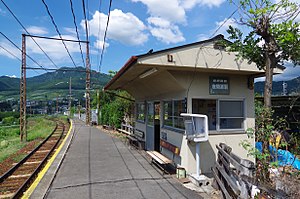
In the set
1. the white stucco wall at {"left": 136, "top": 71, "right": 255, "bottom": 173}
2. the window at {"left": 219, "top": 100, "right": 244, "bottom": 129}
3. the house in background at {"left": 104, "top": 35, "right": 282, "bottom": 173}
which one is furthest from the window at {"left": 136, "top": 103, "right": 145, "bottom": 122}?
the window at {"left": 219, "top": 100, "right": 244, "bottom": 129}

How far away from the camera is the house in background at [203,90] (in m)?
6.12

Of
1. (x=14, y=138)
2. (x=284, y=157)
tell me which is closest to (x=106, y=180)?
(x=284, y=157)

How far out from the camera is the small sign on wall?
6.96 m

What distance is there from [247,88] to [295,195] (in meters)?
4.74

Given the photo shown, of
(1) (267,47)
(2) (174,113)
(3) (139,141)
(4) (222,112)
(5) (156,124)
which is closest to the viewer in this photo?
(1) (267,47)

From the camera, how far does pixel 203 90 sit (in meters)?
6.84

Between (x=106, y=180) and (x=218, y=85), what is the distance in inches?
A: 164

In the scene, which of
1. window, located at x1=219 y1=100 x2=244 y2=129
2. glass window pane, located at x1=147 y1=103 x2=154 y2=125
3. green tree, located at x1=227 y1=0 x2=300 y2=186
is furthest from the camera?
glass window pane, located at x1=147 y1=103 x2=154 y2=125

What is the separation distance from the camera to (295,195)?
311 cm

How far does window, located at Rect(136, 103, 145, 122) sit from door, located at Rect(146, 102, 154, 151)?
0.70 meters

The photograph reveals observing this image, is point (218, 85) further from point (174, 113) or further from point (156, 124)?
point (156, 124)

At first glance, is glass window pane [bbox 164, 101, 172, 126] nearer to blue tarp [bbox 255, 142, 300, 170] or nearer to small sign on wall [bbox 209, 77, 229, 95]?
small sign on wall [bbox 209, 77, 229, 95]

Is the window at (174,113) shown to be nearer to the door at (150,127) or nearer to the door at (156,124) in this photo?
the door at (156,124)

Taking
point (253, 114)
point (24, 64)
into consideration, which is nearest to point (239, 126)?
point (253, 114)
